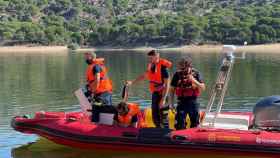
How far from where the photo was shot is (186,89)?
10.5 metres

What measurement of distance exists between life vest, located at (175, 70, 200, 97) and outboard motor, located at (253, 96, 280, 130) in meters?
1.24

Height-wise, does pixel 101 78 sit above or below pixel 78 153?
above

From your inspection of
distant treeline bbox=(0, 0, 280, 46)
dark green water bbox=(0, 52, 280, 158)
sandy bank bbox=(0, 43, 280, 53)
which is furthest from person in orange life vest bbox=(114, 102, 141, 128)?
distant treeline bbox=(0, 0, 280, 46)

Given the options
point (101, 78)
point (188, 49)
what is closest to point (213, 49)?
point (188, 49)

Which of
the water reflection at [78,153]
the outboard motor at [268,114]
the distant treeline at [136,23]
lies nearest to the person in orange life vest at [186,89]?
the water reflection at [78,153]

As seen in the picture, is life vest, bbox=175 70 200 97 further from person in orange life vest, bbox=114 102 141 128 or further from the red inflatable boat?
person in orange life vest, bbox=114 102 141 128

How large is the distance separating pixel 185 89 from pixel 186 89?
19mm

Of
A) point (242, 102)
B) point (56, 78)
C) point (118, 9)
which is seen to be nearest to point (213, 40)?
point (118, 9)

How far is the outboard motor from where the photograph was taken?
10481 millimetres

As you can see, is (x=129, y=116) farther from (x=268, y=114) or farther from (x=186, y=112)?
(x=268, y=114)

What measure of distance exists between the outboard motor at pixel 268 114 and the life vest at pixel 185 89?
1.24 metres

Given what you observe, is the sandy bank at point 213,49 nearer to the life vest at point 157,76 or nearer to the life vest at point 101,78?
the life vest at point 101,78

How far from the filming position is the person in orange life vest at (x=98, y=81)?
11.6 meters

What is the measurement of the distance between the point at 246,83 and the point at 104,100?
15188 millimetres
